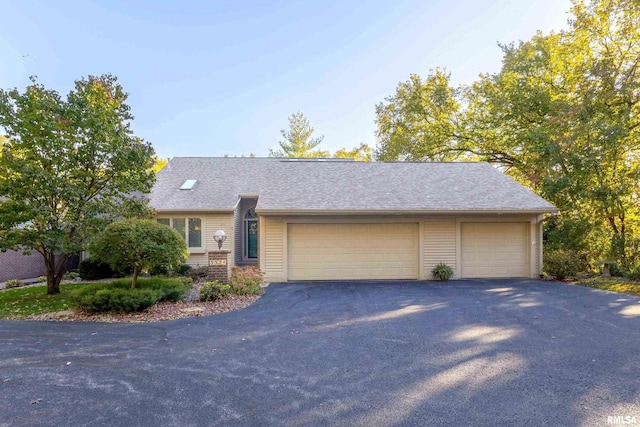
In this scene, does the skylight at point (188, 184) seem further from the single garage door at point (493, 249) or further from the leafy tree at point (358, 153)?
the leafy tree at point (358, 153)

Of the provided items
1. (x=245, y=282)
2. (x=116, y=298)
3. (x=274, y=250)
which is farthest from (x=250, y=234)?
(x=116, y=298)

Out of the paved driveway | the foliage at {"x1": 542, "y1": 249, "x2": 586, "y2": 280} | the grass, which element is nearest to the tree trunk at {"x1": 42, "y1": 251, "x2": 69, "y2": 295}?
the paved driveway

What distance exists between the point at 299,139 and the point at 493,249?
2169 centimetres

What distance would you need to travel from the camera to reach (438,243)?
35.3 ft

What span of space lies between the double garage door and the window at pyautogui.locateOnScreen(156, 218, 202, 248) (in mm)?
3637

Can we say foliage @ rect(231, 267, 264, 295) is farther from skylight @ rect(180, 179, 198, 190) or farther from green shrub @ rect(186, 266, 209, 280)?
skylight @ rect(180, 179, 198, 190)

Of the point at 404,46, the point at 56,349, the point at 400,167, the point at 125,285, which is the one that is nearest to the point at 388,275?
the point at 400,167

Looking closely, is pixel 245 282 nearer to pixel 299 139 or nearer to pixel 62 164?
pixel 62 164

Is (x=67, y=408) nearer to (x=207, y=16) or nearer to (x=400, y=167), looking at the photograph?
(x=400, y=167)

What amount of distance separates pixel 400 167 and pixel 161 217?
995 centimetres

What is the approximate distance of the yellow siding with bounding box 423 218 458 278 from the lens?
423 inches

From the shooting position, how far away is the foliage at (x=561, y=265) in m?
10.5

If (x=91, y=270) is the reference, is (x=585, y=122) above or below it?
above

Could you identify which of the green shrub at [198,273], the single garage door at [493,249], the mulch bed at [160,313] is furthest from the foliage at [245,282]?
the single garage door at [493,249]
